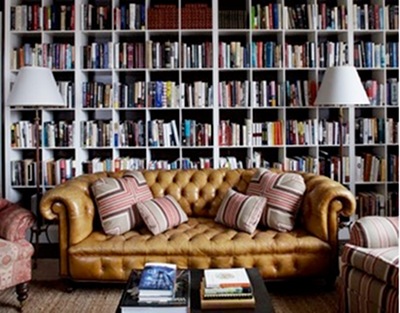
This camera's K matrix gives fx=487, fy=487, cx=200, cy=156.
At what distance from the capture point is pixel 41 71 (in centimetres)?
418

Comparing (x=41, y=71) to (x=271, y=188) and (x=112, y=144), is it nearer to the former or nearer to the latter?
(x=112, y=144)

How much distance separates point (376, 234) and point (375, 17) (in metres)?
2.82

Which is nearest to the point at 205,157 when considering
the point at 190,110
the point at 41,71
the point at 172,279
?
the point at 190,110

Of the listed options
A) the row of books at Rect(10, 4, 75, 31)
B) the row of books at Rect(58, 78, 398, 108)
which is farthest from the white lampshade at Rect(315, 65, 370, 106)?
the row of books at Rect(10, 4, 75, 31)

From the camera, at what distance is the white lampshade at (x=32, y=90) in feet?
13.4

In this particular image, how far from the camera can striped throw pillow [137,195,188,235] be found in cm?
343

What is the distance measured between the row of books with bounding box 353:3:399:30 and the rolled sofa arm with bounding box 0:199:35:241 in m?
3.53

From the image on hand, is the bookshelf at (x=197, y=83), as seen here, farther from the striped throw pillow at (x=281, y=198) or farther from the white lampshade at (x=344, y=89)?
the striped throw pillow at (x=281, y=198)

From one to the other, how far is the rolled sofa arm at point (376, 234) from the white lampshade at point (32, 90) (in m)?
2.75

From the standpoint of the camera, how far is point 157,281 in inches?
87.4

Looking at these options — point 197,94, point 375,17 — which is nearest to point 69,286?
point 197,94

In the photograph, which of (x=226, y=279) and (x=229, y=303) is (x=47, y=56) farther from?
(x=229, y=303)

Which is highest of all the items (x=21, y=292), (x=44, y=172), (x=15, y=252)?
(x=44, y=172)

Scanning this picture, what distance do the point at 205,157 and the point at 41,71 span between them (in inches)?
71.7
